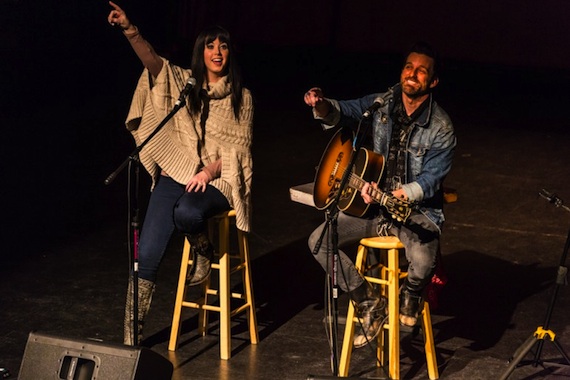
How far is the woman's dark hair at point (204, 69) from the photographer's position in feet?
17.4

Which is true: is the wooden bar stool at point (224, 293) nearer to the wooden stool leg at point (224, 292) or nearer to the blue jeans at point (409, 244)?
the wooden stool leg at point (224, 292)

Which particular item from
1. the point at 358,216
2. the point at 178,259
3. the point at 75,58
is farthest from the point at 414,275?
the point at 75,58

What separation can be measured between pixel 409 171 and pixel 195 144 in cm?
105

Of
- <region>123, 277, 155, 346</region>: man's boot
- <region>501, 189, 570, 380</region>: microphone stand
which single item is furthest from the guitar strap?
<region>123, 277, 155, 346</region>: man's boot

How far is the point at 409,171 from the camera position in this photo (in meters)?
5.03

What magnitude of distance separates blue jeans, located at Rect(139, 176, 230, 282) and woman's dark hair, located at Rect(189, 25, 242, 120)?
16.3 inches

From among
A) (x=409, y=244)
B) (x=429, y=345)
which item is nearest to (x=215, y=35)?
(x=409, y=244)

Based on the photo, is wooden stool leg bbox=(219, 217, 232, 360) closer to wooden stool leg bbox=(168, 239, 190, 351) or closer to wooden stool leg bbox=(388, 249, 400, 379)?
wooden stool leg bbox=(168, 239, 190, 351)

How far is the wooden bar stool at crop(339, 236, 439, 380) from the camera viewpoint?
4977mm

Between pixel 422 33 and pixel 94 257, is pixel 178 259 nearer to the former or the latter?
pixel 94 257

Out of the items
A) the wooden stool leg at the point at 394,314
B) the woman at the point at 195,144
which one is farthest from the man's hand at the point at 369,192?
the woman at the point at 195,144

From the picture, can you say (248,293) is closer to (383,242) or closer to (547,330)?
(383,242)

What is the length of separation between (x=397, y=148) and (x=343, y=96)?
276 inches

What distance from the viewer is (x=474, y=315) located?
5938mm
